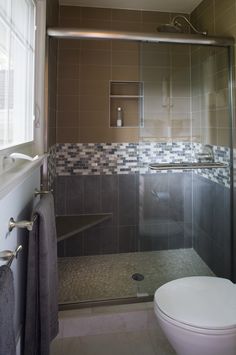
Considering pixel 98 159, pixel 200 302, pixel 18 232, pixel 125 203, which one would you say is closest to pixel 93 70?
pixel 98 159

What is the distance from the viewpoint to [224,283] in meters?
1.40

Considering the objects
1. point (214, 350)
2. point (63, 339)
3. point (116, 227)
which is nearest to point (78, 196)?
point (116, 227)

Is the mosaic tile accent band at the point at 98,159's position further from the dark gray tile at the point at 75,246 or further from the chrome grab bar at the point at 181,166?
the dark gray tile at the point at 75,246

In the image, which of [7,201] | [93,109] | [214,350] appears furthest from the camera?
[93,109]

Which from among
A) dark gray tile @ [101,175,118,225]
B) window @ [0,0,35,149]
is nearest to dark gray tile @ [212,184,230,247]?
dark gray tile @ [101,175,118,225]

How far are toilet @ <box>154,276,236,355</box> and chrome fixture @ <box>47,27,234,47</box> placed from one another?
168cm

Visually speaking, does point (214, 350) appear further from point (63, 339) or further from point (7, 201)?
point (7, 201)

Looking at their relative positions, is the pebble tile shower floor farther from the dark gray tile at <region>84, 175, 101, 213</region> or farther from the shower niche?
the shower niche

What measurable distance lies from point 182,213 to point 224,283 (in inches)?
41.0

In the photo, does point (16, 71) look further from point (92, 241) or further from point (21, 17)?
point (92, 241)

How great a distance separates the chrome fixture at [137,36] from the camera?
5.94 feet

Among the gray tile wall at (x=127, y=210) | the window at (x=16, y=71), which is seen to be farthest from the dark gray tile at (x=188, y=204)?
the window at (x=16, y=71)

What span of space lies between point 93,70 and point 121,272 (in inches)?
74.9

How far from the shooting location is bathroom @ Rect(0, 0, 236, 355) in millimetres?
1749
